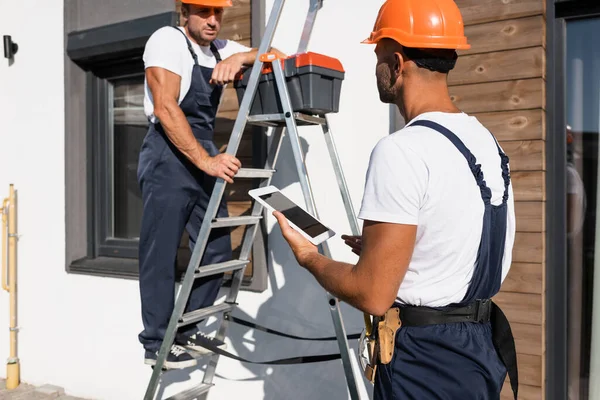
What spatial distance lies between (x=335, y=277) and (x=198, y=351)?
1578 millimetres

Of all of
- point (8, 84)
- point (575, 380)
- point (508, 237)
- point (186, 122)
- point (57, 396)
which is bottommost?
point (57, 396)

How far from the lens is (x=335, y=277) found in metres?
1.71

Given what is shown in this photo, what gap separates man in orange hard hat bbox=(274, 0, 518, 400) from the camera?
157 centimetres

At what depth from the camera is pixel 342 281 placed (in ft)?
5.50

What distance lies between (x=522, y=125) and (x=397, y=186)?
1.59 metres

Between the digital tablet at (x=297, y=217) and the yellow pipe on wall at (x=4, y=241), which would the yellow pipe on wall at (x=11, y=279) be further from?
the digital tablet at (x=297, y=217)

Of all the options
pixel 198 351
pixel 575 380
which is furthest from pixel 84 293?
pixel 575 380

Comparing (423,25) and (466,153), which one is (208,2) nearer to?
(423,25)

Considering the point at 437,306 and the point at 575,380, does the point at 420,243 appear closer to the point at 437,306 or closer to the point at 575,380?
the point at 437,306

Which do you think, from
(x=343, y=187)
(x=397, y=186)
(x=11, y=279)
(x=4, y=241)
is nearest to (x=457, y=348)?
(x=397, y=186)

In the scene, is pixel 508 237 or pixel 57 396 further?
pixel 57 396

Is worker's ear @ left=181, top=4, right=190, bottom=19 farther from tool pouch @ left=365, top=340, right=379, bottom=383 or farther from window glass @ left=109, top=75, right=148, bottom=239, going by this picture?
tool pouch @ left=365, top=340, right=379, bottom=383

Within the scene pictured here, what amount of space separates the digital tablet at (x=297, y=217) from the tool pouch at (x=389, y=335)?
0.35 m

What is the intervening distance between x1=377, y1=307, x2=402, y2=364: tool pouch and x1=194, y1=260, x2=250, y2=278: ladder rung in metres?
1.33
